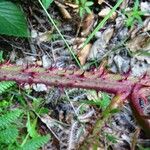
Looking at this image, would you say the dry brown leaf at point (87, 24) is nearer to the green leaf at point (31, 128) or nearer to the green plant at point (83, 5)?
the green plant at point (83, 5)

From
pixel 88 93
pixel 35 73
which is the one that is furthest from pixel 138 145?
pixel 35 73

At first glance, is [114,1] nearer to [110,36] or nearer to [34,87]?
[110,36]

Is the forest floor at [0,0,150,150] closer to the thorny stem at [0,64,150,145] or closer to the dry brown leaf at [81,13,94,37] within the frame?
the dry brown leaf at [81,13,94,37]

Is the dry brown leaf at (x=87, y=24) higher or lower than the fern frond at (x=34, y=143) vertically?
higher

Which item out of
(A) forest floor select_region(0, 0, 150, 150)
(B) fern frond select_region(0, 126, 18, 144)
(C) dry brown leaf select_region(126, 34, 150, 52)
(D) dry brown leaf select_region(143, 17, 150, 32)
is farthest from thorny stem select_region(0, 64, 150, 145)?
(D) dry brown leaf select_region(143, 17, 150, 32)

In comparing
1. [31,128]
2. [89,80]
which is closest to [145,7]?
[31,128]

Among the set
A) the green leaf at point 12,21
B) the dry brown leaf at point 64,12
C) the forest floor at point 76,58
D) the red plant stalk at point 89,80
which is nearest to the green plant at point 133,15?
the forest floor at point 76,58
